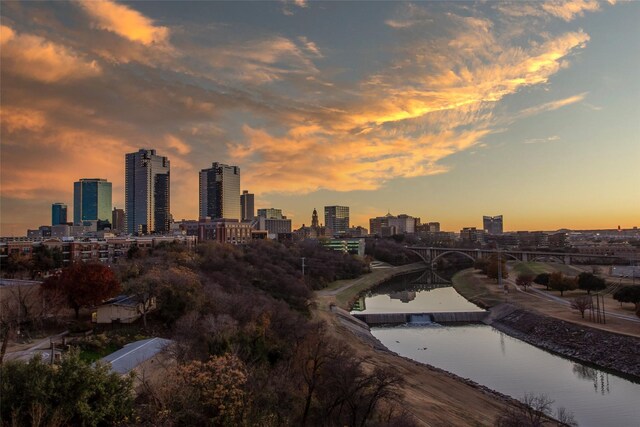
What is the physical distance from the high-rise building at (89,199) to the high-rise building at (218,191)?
3441 cm

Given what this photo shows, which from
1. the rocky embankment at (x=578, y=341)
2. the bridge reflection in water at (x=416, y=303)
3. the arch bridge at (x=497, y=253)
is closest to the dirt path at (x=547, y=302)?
the rocky embankment at (x=578, y=341)

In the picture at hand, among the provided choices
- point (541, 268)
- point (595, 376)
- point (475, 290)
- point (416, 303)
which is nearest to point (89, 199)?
point (416, 303)

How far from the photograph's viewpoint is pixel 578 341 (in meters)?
35.2

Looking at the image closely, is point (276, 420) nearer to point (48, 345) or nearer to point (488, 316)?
point (48, 345)

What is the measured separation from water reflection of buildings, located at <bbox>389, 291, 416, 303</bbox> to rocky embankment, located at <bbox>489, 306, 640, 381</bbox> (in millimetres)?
20716

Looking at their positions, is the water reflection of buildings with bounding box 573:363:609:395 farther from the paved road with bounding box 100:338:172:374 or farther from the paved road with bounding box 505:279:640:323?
the paved road with bounding box 100:338:172:374

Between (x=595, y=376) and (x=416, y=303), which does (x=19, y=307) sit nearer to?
(x=595, y=376)

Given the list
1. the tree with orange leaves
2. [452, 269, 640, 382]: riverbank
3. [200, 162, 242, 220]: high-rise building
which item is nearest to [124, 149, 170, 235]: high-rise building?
[200, 162, 242, 220]: high-rise building

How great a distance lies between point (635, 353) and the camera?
3070cm

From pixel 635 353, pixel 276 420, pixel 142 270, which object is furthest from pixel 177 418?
pixel 635 353

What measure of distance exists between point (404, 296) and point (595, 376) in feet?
132

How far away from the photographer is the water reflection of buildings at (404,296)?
66.4 metres

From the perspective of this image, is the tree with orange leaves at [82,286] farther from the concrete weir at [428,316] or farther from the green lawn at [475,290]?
the green lawn at [475,290]

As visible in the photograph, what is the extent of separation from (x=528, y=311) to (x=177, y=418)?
41569 millimetres
